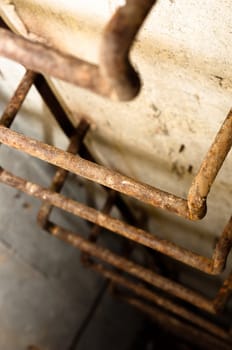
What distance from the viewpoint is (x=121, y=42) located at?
393 millimetres

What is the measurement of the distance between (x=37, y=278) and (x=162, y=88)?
1.12m

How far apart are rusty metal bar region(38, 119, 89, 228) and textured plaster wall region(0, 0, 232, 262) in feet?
0.15

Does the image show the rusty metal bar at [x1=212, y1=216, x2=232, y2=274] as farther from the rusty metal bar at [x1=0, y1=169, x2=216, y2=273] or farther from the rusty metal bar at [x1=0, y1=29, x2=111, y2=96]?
the rusty metal bar at [x1=0, y1=29, x2=111, y2=96]

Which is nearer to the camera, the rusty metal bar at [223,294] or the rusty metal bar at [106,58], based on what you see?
the rusty metal bar at [106,58]

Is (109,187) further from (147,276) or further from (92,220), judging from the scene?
(147,276)

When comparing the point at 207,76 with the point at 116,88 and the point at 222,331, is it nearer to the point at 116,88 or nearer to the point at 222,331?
the point at 116,88

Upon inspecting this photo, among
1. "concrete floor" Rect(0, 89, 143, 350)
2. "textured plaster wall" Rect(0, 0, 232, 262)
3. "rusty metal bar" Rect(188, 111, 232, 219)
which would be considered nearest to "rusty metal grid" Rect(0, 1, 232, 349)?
"rusty metal bar" Rect(188, 111, 232, 219)

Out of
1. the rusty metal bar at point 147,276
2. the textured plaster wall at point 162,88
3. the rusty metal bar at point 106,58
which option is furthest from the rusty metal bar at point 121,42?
the rusty metal bar at point 147,276

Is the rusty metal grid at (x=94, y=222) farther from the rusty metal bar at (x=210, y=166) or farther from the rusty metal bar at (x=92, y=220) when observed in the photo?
the rusty metal bar at (x=210, y=166)

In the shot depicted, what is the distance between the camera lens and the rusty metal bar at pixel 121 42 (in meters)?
0.39

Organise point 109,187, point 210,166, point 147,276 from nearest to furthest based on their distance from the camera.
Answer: point 210,166 < point 109,187 < point 147,276

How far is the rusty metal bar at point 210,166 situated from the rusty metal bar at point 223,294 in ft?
1.34

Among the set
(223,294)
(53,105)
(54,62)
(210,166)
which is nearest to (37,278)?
(53,105)

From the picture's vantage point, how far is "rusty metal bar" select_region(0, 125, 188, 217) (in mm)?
811
